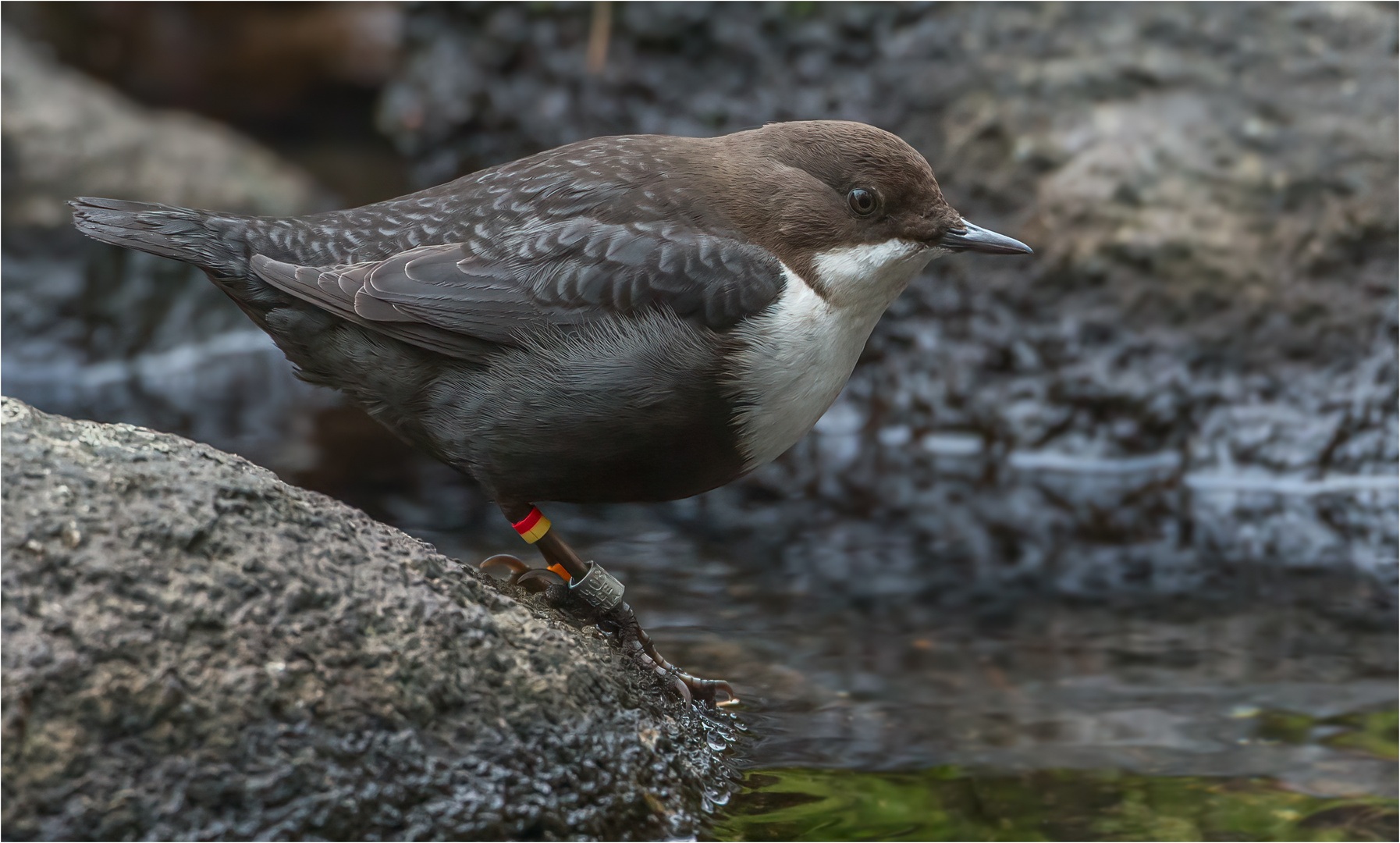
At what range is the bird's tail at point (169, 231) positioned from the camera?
321 cm

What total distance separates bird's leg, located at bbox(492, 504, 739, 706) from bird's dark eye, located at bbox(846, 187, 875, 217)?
3.77ft

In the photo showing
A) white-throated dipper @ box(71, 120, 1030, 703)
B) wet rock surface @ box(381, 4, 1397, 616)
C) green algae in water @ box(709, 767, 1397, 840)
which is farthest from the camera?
wet rock surface @ box(381, 4, 1397, 616)

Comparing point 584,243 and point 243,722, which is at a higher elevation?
point 584,243

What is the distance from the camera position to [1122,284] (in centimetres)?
594

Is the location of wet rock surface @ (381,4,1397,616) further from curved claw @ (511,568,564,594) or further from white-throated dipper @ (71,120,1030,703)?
white-throated dipper @ (71,120,1030,703)

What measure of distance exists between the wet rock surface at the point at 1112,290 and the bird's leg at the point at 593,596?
6.04ft

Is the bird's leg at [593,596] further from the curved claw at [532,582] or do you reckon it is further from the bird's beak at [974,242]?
the bird's beak at [974,242]

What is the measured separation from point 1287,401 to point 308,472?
4375 millimetres

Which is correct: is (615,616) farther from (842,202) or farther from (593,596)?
(842,202)

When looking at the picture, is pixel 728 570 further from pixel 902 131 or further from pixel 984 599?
pixel 902 131

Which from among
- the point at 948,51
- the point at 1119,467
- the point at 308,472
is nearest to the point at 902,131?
the point at 948,51

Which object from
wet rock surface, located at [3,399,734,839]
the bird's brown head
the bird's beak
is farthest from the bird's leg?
the bird's beak

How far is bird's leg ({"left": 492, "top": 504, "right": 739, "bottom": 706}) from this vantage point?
10.3ft

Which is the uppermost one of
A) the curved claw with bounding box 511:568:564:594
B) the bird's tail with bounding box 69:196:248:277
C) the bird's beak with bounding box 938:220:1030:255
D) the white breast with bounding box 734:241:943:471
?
the bird's beak with bounding box 938:220:1030:255
